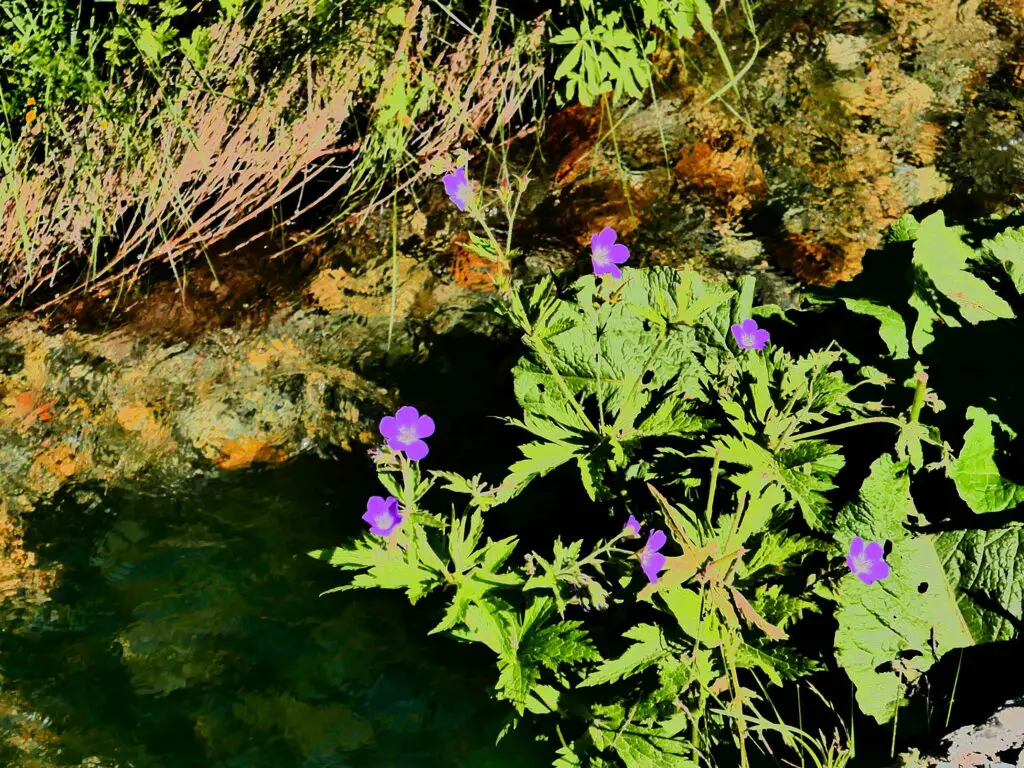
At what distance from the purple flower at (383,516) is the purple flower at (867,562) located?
0.81 metres

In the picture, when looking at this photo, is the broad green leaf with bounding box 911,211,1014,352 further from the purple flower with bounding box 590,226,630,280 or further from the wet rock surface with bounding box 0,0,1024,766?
the purple flower with bounding box 590,226,630,280

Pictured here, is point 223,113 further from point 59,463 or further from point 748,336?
point 748,336

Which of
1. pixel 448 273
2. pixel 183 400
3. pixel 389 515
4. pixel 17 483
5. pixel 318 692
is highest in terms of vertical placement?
pixel 389 515

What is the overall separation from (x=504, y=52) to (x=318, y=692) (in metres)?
2.07

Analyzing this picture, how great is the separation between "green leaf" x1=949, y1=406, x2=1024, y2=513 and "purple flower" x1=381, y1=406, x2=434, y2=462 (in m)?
1.01

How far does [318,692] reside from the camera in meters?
2.21

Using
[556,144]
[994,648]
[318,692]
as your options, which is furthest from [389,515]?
[556,144]

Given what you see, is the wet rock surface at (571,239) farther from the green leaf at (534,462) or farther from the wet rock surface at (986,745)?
the wet rock surface at (986,745)

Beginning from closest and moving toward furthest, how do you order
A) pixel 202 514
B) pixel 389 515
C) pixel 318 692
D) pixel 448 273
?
1. pixel 389 515
2. pixel 318 692
3. pixel 202 514
4. pixel 448 273

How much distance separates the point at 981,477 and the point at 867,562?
326 mm

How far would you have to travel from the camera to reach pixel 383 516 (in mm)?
1612

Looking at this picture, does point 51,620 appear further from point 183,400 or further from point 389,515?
point 389,515

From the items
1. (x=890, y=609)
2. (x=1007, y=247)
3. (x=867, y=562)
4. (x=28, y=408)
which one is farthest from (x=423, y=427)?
(x=28, y=408)

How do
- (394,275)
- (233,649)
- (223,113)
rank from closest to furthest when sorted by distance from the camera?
(233,649) < (394,275) < (223,113)
